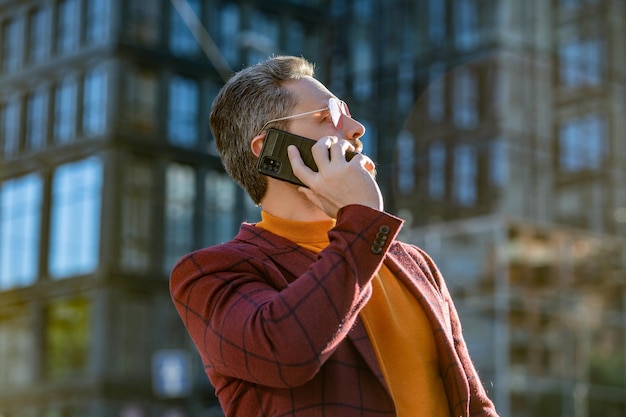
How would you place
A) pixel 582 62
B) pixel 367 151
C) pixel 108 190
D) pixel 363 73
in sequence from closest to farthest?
pixel 582 62 → pixel 367 151 → pixel 363 73 → pixel 108 190

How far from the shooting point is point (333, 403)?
2016mm

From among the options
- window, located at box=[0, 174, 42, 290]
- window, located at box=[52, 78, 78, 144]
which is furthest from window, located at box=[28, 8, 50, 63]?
window, located at box=[0, 174, 42, 290]

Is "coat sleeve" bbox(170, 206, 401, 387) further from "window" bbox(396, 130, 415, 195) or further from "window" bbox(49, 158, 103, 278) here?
"window" bbox(49, 158, 103, 278)

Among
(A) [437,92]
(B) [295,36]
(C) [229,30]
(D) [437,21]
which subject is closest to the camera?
(A) [437,92]

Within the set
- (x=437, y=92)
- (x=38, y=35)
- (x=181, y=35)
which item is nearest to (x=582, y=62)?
(x=437, y=92)

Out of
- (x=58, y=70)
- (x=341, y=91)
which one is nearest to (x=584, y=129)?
(x=341, y=91)

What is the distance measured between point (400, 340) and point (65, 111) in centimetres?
3750

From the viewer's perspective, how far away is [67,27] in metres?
39.1

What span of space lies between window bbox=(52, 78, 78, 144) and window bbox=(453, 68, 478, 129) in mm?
17228

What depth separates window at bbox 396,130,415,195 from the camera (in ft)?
Answer: 79.2

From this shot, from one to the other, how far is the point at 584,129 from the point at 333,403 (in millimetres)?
22318

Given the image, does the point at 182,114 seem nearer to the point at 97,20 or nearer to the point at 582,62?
the point at 97,20

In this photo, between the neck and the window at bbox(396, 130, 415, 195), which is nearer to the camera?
the neck

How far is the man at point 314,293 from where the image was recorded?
6.49ft
